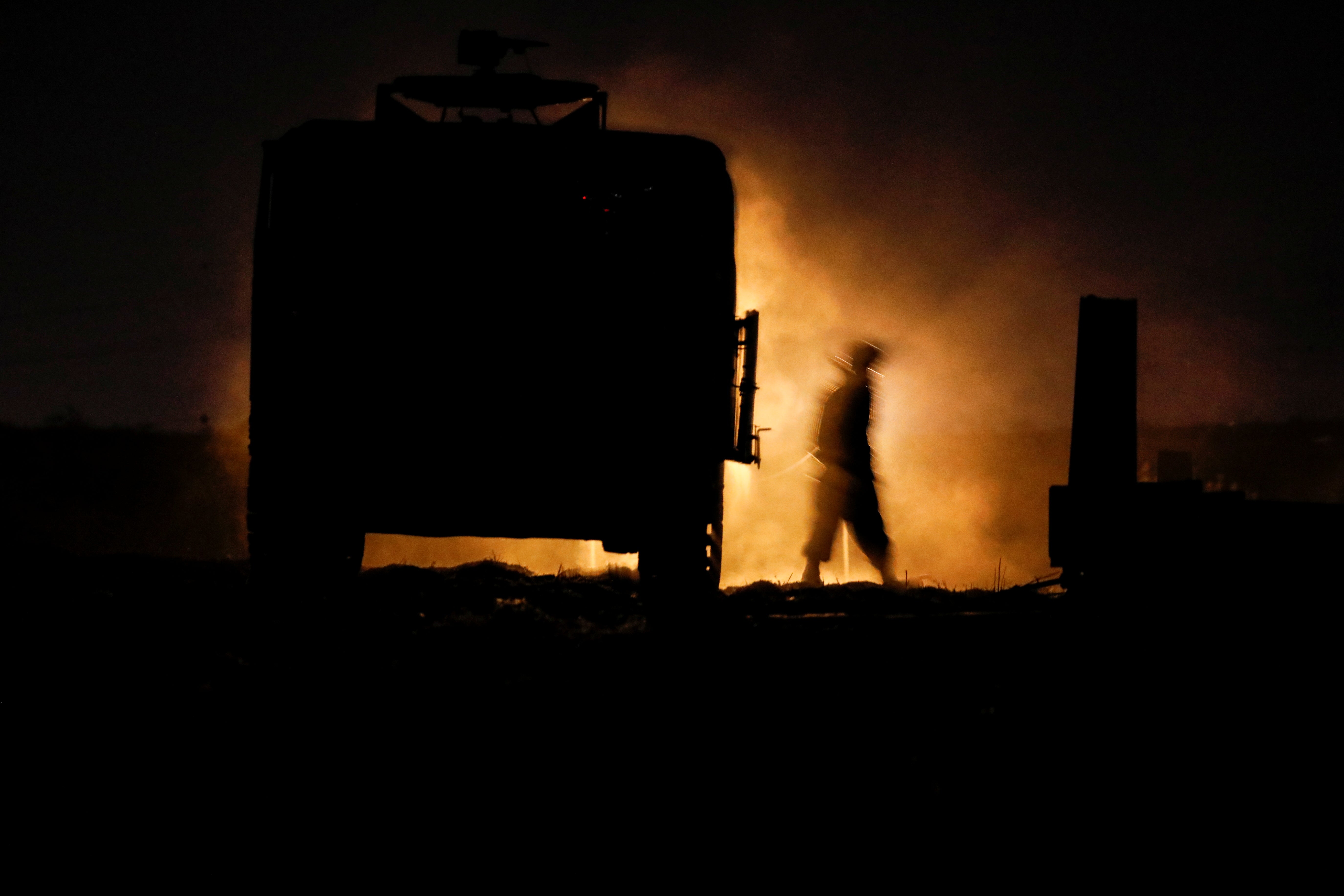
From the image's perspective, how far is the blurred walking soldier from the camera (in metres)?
9.96

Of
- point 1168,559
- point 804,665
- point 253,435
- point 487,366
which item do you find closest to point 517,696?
point 804,665

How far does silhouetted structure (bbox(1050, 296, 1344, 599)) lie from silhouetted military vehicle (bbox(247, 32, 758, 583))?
6.48ft

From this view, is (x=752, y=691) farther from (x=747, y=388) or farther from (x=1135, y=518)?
(x=747, y=388)

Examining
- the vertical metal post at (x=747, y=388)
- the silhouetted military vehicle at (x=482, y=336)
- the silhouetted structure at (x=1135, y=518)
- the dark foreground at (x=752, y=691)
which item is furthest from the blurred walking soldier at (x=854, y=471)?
the silhouetted military vehicle at (x=482, y=336)

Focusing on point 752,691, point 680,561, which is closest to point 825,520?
point 680,561

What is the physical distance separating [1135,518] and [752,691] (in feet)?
7.67

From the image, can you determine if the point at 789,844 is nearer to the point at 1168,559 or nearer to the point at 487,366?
the point at 1168,559

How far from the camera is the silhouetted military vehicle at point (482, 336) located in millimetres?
5547

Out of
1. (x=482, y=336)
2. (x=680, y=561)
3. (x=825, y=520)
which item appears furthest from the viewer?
(x=825, y=520)

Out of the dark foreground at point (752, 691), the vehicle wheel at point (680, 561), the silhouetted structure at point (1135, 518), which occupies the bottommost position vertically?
the dark foreground at point (752, 691)

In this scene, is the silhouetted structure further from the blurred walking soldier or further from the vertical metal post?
the blurred walking soldier

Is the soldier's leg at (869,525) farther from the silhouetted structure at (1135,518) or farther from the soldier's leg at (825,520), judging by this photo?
the silhouetted structure at (1135,518)

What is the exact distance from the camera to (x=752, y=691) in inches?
160

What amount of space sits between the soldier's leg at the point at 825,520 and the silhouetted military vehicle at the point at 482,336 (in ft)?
14.5
